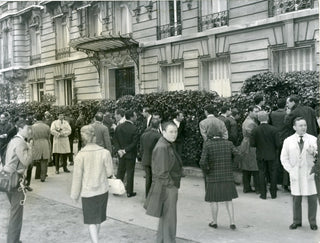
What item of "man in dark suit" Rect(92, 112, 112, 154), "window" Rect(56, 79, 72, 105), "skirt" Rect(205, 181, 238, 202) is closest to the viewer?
"skirt" Rect(205, 181, 238, 202)

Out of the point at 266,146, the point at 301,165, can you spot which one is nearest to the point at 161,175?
the point at 301,165

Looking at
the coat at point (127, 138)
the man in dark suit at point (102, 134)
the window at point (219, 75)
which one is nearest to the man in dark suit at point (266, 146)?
the coat at point (127, 138)

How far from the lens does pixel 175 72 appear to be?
20.1 metres

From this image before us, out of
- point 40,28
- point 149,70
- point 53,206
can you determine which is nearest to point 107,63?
point 149,70

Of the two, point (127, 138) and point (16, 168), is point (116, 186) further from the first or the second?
point (127, 138)

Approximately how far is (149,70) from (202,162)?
14.3 meters

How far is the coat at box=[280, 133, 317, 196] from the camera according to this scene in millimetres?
6965

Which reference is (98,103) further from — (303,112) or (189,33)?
(303,112)

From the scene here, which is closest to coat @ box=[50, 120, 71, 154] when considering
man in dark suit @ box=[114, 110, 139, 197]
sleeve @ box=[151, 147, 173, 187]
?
man in dark suit @ box=[114, 110, 139, 197]

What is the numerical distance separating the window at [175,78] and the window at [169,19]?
1434mm

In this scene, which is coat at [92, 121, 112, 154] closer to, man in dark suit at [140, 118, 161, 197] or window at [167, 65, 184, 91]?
man in dark suit at [140, 118, 161, 197]

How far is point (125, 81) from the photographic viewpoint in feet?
77.5

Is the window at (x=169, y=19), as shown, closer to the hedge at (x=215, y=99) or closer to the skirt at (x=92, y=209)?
the hedge at (x=215, y=99)

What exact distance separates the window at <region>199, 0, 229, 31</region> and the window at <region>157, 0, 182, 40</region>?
4.71 feet
